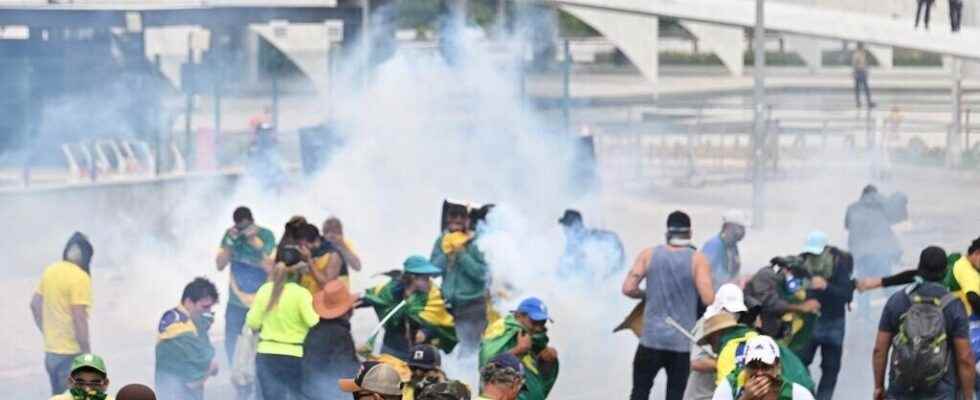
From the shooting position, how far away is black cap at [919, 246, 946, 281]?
9.73 meters

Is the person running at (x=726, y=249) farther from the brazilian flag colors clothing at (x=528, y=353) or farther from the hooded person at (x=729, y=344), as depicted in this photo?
the hooded person at (x=729, y=344)

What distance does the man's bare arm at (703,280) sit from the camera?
11.2 metres

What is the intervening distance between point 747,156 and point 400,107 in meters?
6.01

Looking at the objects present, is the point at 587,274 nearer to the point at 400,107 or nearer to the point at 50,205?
the point at 50,205

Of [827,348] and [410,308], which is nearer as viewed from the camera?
[410,308]

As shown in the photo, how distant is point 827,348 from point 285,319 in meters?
3.30

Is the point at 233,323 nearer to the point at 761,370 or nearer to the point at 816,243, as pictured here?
the point at 816,243

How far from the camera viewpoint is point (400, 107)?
87.4 feet

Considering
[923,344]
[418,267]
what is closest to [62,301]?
[418,267]

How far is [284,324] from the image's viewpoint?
1107 centimetres

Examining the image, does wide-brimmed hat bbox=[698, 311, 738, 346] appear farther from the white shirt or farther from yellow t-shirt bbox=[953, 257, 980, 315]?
yellow t-shirt bbox=[953, 257, 980, 315]

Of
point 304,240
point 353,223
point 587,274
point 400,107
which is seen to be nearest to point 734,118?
point 400,107

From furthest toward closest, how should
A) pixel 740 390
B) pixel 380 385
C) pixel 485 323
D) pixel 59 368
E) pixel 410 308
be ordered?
pixel 485 323 → pixel 59 368 → pixel 410 308 → pixel 740 390 → pixel 380 385

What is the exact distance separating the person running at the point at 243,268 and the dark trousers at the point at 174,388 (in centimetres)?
178
